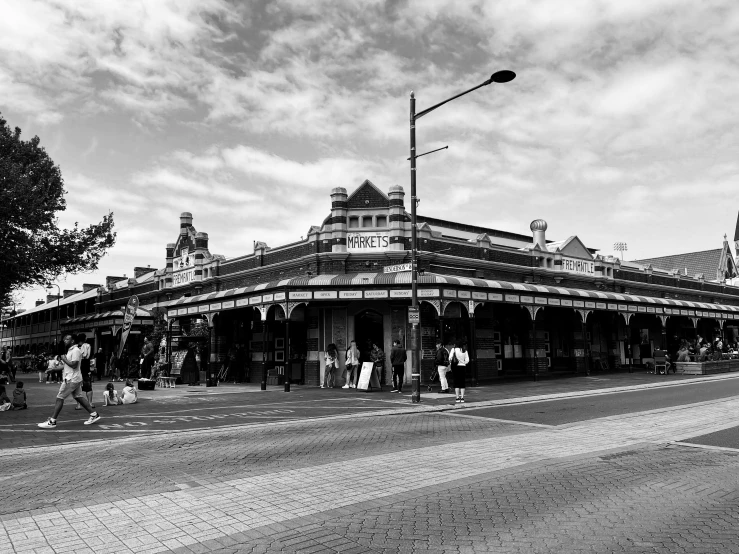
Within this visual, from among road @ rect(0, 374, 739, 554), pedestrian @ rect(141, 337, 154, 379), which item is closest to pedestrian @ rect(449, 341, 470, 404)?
road @ rect(0, 374, 739, 554)

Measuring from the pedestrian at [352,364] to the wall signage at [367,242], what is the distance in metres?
4.41

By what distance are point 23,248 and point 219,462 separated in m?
26.1

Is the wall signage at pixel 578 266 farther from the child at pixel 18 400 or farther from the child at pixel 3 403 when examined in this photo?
Result: the child at pixel 3 403

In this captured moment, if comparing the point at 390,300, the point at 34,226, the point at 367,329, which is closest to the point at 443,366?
the point at 390,300

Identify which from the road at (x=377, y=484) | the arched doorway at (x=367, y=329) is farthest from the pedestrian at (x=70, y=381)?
the arched doorway at (x=367, y=329)

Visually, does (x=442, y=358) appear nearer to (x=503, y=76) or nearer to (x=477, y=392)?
(x=477, y=392)

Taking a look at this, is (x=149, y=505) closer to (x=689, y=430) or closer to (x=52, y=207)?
(x=689, y=430)

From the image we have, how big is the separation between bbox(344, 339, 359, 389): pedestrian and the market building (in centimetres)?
154

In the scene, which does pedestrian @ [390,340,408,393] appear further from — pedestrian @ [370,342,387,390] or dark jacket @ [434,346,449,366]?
dark jacket @ [434,346,449,366]

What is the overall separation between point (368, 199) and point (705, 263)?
49.4 metres

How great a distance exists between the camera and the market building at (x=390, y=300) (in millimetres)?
22172

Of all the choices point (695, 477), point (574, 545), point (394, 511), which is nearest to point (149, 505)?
point (394, 511)

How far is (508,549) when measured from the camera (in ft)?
15.2

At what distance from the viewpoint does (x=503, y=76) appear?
43.4 feet
